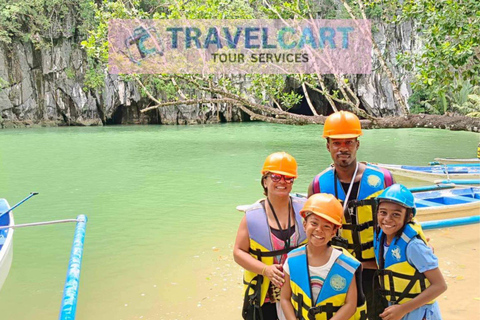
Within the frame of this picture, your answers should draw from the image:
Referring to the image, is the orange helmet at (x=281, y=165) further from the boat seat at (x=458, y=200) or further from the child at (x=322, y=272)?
the boat seat at (x=458, y=200)

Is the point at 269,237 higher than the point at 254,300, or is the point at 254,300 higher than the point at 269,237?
the point at 269,237

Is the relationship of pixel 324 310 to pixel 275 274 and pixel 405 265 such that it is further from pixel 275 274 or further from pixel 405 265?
pixel 405 265

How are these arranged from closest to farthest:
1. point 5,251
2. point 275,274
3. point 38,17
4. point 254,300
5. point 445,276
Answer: point 275,274 < point 254,300 < point 5,251 < point 445,276 < point 38,17

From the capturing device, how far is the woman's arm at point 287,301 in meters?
1.97

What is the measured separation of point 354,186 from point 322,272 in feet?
1.62

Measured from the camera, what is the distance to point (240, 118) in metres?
34.0

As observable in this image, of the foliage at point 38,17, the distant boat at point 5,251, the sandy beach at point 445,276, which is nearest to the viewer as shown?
the sandy beach at point 445,276

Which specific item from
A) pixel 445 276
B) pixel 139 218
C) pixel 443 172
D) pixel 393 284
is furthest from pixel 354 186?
pixel 443 172

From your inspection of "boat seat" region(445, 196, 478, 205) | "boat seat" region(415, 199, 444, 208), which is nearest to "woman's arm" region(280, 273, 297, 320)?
"boat seat" region(415, 199, 444, 208)

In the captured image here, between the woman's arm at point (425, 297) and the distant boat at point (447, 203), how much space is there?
4156 mm

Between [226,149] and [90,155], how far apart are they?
4.45m

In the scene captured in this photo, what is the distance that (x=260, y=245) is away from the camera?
211cm
